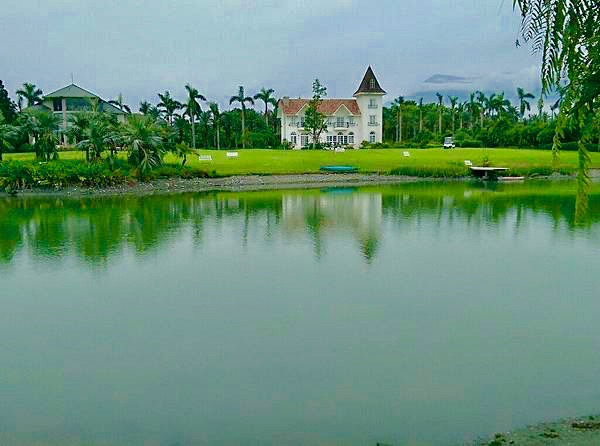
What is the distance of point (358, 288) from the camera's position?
13.6 m

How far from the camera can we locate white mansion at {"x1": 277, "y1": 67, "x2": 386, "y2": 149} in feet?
232

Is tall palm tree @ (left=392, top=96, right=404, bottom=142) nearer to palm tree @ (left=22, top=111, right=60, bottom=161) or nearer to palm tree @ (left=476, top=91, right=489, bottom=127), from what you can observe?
palm tree @ (left=476, top=91, right=489, bottom=127)

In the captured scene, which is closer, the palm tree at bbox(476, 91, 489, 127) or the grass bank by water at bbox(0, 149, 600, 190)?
the grass bank by water at bbox(0, 149, 600, 190)

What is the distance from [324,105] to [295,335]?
64.8m

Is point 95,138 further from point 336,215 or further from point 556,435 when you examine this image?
point 556,435

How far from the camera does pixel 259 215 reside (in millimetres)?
27422

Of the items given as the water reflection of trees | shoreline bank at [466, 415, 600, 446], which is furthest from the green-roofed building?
shoreline bank at [466, 415, 600, 446]

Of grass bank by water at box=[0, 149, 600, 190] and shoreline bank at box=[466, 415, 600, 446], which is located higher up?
grass bank by water at box=[0, 149, 600, 190]

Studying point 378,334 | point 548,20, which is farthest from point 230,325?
point 548,20

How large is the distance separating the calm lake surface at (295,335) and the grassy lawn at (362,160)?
2612cm

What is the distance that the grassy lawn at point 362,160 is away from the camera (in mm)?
47781

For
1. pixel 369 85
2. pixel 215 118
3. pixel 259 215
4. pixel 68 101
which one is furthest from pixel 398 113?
pixel 259 215

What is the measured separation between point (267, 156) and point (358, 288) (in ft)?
132

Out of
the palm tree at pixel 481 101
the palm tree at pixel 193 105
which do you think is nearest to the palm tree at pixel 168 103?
the palm tree at pixel 193 105
